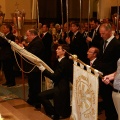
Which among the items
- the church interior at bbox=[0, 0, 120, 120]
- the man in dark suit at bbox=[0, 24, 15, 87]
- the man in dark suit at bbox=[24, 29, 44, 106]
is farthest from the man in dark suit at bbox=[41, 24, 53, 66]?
the man in dark suit at bbox=[24, 29, 44, 106]

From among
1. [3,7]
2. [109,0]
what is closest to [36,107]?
[3,7]

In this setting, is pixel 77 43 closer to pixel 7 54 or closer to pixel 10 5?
pixel 7 54

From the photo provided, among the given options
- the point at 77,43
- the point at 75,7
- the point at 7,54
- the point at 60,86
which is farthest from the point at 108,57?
the point at 75,7

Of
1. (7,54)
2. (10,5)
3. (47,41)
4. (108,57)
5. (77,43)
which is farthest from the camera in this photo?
(10,5)

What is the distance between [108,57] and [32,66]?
142 cm

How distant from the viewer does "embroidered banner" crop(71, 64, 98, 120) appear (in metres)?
3.11

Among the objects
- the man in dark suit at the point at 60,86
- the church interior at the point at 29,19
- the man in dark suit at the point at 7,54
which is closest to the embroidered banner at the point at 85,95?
the man in dark suit at the point at 60,86

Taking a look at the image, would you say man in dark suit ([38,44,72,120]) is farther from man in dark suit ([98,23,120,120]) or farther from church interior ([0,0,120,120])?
man in dark suit ([98,23,120,120])

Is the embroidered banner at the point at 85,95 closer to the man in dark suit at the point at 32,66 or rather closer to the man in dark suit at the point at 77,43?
the man in dark suit at the point at 32,66

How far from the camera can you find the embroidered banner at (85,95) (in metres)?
3.11

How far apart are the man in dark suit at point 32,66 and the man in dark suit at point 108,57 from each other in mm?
1209

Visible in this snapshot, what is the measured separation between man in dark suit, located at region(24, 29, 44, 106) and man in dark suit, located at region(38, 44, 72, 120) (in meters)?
0.72

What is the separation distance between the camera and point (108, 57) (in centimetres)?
390

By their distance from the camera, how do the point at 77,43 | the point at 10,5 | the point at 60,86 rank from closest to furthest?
the point at 60,86 → the point at 77,43 → the point at 10,5
